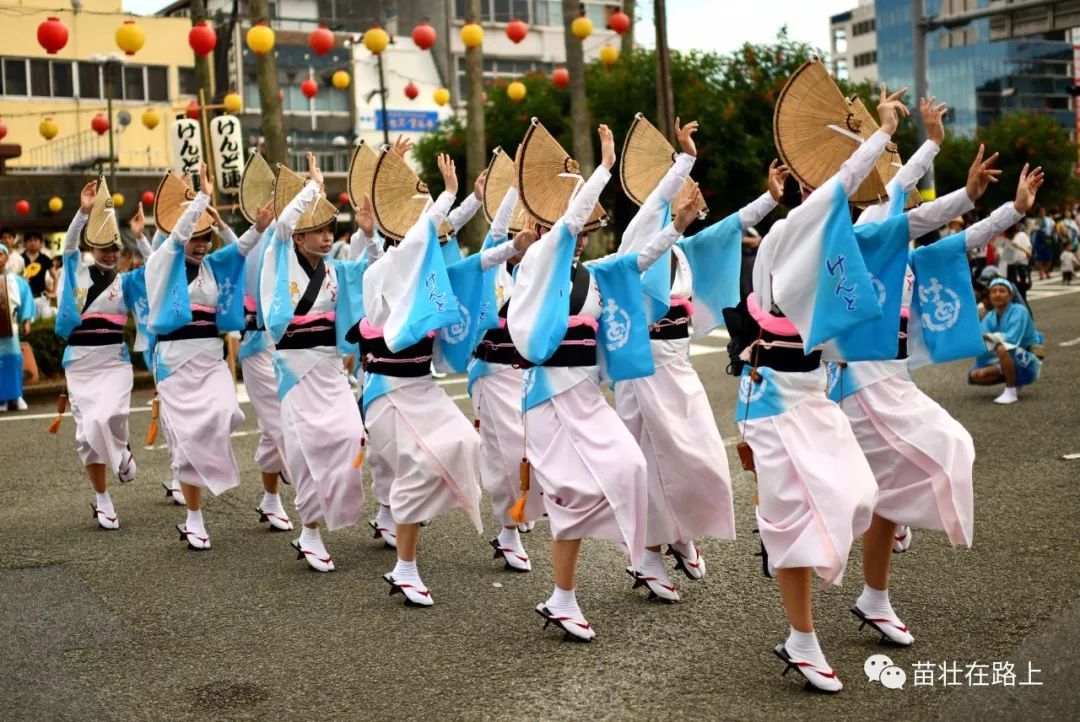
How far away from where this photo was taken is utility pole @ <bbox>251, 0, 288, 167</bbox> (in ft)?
60.6

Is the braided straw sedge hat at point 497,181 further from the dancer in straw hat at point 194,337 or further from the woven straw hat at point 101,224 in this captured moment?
the woven straw hat at point 101,224

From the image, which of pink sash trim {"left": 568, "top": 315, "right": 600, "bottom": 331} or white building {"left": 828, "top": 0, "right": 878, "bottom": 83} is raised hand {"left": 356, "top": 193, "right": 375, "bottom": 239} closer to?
pink sash trim {"left": 568, "top": 315, "right": 600, "bottom": 331}

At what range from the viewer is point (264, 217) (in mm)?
8102

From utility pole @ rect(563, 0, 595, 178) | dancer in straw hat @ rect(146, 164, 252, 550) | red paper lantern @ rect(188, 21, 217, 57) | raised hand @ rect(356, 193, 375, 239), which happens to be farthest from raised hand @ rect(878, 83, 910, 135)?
utility pole @ rect(563, 0, 595, 178)

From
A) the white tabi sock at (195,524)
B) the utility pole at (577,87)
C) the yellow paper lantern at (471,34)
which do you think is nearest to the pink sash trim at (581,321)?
the white tabi sock at (195,524)

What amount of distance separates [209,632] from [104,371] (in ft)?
11.1

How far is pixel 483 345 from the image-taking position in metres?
7.67

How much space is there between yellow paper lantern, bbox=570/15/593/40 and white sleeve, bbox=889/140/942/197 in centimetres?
1547

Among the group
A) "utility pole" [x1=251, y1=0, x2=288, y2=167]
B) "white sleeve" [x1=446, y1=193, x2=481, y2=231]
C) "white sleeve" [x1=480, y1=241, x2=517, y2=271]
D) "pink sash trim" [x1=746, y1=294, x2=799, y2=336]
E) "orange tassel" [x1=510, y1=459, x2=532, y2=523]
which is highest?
"utility pole" [x1=251, y1=0, x2=288, y2=167]

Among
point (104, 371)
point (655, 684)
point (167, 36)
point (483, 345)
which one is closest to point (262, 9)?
point (104, 371)

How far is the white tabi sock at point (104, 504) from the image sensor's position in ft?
28.6

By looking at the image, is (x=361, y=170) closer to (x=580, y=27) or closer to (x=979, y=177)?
(x=979, y=177)

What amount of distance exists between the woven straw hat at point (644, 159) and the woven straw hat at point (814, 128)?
204 cm

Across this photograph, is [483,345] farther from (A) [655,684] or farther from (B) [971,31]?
(B) [971,31]
